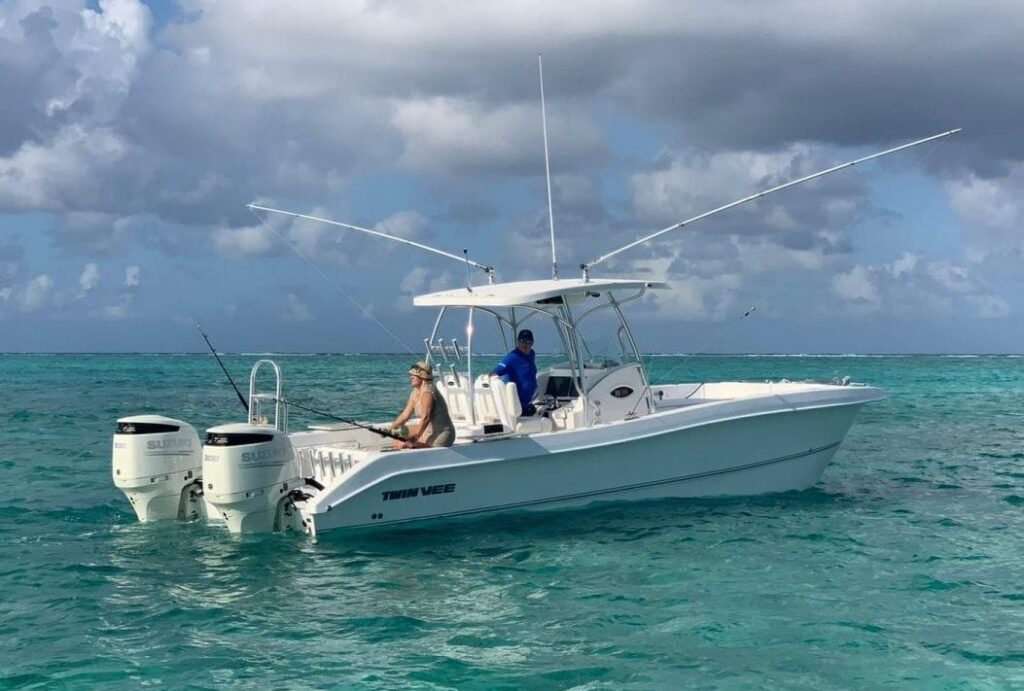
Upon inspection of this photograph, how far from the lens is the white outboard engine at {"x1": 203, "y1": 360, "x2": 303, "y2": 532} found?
30.4ft

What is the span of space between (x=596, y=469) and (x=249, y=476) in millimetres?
3829

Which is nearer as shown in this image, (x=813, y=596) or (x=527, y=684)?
(x=527, y=684)

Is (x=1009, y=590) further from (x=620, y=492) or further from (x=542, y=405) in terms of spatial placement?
(x=542, y=405)

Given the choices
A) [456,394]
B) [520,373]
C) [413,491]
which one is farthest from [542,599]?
[456,394]

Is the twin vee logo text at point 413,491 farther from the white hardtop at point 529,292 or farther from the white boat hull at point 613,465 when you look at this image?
the white hardtop at point 529,292

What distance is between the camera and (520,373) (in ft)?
37.9

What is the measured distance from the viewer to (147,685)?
6254mm

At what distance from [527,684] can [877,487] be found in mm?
9873

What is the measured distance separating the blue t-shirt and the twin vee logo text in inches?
69.8

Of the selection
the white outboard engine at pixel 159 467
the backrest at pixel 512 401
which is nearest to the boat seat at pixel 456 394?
the backrest at pixel 512 401

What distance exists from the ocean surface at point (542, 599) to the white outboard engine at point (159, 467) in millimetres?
252

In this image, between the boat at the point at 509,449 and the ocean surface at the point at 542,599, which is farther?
the boat at the point at 509,449

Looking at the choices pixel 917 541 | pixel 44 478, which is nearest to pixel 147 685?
pixel 917 541

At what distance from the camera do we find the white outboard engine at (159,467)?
10.1 meters
